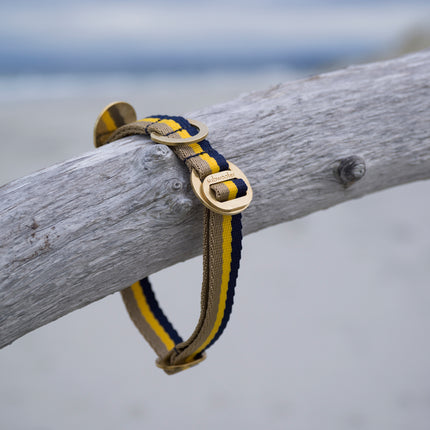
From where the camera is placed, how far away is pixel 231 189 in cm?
96

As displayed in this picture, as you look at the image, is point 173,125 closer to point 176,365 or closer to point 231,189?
point 231,189

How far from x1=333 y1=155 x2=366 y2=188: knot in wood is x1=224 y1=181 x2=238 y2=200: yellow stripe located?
35 cm

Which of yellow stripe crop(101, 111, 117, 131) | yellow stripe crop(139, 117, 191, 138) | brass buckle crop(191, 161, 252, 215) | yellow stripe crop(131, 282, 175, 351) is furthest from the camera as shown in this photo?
yellow stripe crop(131, 282, 175, 351)

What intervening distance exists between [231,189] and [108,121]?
16.3 inches

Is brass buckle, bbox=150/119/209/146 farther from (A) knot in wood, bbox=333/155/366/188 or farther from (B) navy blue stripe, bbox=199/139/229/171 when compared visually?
(A) knot in wood, bbox=333/155/366/188

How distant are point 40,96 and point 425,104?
42.5 ft

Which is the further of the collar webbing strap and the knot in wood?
the knot in wood

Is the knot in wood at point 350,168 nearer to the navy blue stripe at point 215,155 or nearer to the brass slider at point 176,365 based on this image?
the navy blue stripe at point 215,155

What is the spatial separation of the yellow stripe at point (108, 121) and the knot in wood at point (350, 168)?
1.78 feet

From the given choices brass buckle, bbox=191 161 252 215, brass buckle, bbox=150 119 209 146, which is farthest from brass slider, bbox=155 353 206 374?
brass buckle, bbox=150 119 209 146

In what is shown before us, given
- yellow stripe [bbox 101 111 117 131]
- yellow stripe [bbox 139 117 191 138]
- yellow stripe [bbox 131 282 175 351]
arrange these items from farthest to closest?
yellow stripe [bbox 131 282 175 351], yellow stripe [bbox 101 111 117 131], yellow stripe [bbox 139 117 191 138]

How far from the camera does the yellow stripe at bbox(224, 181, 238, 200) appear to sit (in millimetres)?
953

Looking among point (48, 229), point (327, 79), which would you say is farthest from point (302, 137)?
point (48, 229)

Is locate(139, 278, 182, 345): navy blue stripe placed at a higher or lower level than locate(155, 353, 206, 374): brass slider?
higher
